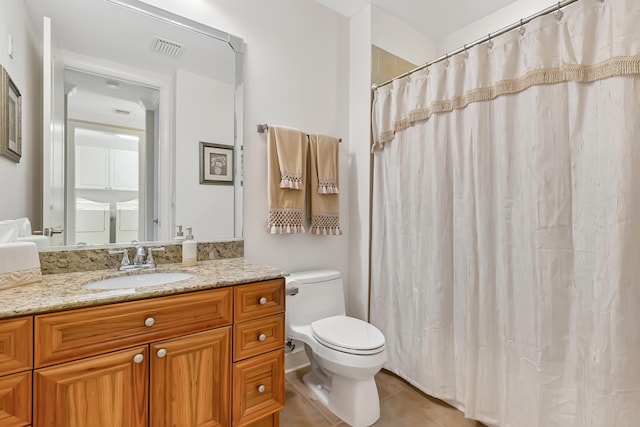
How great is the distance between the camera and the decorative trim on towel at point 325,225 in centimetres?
202

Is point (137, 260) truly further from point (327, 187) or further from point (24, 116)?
point (327, 187)

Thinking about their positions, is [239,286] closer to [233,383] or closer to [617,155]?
[233,383]

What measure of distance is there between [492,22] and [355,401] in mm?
2714

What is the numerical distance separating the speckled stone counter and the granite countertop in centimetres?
3

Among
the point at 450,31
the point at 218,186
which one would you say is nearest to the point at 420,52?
the point at 450,31

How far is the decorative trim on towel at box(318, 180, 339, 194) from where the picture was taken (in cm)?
200

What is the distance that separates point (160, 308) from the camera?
109 cm

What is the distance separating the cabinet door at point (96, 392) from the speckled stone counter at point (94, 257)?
0.56m

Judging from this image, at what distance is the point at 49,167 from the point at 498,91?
2097 millimetres

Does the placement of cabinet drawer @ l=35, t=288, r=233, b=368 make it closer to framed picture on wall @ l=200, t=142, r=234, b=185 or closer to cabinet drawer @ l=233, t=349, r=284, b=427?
cabinet drawer @ l=233, t=349, r=284, b=427

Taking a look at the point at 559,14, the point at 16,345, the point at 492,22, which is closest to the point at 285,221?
the point at 16,345

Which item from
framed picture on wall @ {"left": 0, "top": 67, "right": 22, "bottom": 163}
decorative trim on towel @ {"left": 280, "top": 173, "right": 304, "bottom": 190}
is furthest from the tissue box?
decorative trim on towel @ {"left": 280, "top": 173, "right": 304, "bottom": 190}

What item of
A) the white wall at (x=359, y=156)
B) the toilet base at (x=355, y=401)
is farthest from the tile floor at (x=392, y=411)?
the white wall at (x=359, y=156)

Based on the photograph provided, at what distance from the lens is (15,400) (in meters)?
0.88
